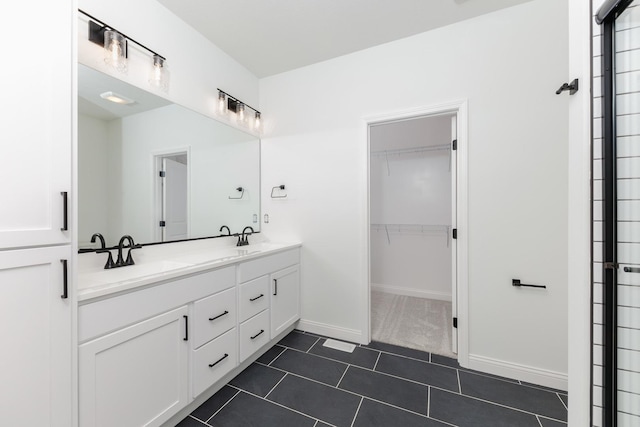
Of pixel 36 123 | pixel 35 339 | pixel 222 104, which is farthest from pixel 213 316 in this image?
pixel 222 104

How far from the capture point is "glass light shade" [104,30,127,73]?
1.51 m

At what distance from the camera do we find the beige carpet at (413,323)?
232 centimetres

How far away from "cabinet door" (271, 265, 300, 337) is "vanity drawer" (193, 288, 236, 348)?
1.58 ft

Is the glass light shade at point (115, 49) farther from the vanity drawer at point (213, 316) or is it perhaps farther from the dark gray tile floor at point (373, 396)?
the dark gray tile floor at point (373, 396)

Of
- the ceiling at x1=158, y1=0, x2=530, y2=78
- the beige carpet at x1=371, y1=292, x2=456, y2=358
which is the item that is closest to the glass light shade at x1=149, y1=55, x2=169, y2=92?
the ceiling at x1=158, y1=0, x2=530, y2=78

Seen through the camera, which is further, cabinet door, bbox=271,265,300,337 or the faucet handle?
cabinet door, bbox=271,265,300,337

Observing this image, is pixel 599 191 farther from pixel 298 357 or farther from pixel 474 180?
pixel 298 357

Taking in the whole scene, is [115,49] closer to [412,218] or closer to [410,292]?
[412,218]

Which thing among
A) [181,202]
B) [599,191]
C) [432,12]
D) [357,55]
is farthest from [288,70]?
[599,191]

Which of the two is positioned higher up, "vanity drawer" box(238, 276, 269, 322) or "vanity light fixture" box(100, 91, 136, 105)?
"vanity light fixture" box(100, 91, 136, 105)

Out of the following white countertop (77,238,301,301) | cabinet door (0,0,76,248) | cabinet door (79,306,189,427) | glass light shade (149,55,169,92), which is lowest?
cabinet door (79,306,189,427)

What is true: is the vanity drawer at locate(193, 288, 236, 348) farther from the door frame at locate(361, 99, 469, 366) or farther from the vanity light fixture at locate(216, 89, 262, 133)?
the door frame at locate(361, 99, 469, 366)

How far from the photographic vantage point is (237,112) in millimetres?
2508

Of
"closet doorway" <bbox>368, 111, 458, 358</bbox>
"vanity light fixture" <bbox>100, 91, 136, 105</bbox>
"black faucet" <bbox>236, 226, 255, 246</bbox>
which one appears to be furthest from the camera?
"closet doorway" <bbox>368, 111, 458, 358</bbox>
